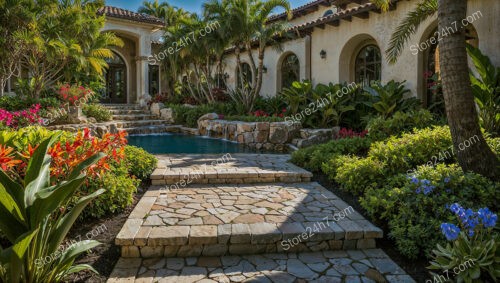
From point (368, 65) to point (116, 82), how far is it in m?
16.8

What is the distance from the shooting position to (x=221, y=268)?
139 inches

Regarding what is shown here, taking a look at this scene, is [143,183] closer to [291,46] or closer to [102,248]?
[102,248]

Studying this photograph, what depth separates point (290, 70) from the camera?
1762 cm

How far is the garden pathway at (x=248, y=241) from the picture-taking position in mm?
3438

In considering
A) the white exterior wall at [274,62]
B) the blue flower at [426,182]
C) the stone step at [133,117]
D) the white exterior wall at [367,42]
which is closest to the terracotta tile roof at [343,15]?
the white exterior wall at [367,42]

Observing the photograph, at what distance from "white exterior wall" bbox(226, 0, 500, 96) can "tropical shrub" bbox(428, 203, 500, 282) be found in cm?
758

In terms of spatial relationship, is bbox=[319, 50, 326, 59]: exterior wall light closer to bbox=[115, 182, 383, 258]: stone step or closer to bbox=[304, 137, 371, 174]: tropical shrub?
bbox=[304, 137, 371, 174]: tropical shrub

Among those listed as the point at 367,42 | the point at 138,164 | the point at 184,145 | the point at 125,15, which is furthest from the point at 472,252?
the point at 125,15

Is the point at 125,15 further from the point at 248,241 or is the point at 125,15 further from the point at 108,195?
the point at 248,241

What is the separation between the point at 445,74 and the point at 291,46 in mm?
12245

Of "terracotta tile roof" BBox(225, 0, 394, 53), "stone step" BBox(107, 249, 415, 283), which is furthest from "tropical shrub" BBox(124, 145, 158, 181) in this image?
"terracotta tile roof" BBox(225, 0, 394, 53)

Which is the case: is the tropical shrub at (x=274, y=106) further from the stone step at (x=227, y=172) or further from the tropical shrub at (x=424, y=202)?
the tropical shrub at (x=424, y=202)

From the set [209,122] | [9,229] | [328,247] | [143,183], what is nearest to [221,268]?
[328,247]

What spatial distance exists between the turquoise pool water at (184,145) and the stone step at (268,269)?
23.3ft
